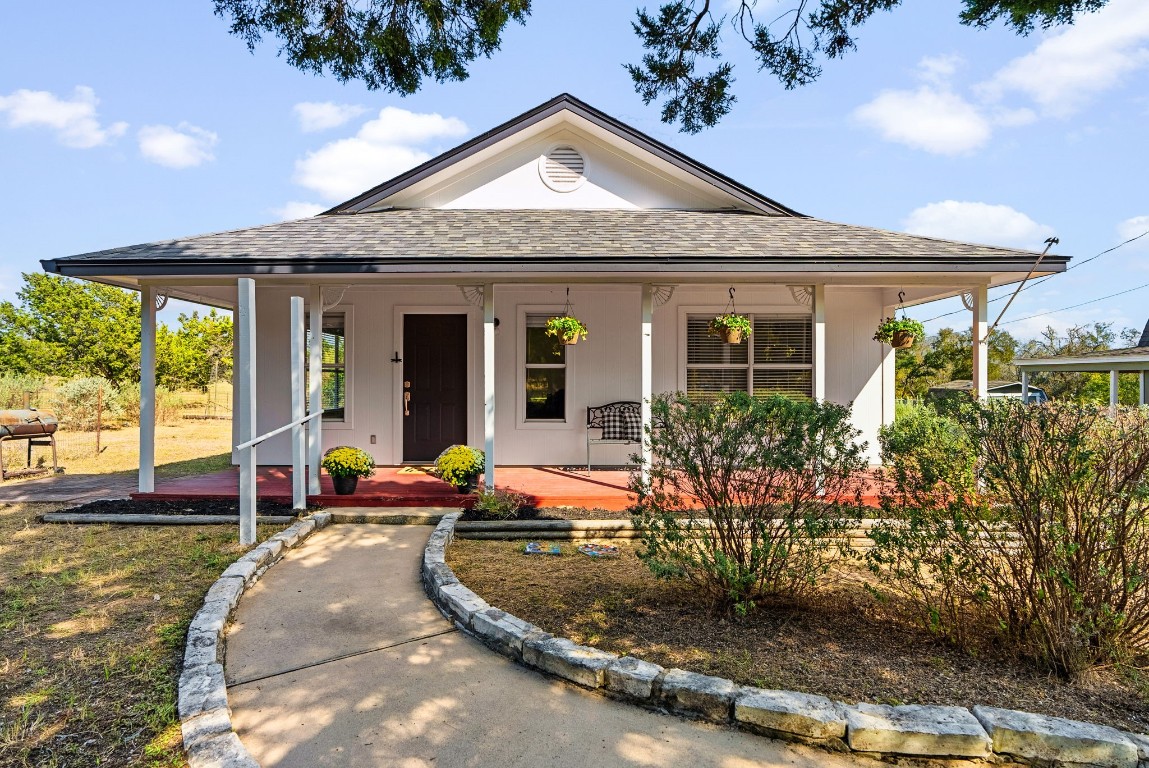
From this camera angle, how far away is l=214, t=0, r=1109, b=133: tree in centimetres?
579

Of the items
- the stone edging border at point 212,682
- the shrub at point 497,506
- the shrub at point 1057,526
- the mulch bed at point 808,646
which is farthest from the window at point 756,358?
the stone edging border at point 212,682

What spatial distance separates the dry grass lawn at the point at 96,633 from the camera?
2.39 metres

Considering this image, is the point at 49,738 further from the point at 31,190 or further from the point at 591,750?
the point at 31,190

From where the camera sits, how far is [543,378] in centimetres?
857

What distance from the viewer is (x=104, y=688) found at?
9.20 feet

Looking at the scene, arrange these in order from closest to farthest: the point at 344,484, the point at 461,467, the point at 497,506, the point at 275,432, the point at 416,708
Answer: the point at 416,708 → the point at 275,432 → the point at 497,506 → the point at 461,467 → the point at 344,484

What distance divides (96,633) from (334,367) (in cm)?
544

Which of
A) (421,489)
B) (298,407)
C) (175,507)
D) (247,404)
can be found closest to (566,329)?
(421,489)

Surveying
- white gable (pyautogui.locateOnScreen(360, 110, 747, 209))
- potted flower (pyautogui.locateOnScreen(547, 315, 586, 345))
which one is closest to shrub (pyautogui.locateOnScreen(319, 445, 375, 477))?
potted flower (pyautogui.locateOnScreen(547, 315, 586, 345))

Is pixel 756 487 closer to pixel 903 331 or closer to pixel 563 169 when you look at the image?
pixel 903 331

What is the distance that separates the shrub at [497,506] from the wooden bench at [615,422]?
2.20m

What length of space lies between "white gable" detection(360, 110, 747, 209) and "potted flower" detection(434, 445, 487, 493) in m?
4.21

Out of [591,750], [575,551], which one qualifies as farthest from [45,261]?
[591,750]

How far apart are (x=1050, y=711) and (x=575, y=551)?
3.47 m
